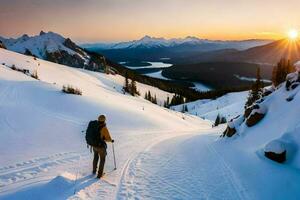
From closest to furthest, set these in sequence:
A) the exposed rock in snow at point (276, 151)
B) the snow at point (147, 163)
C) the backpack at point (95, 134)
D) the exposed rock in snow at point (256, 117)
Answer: the snow at point (147, 163) → the backpack at point (95, 134) → the exposed rock in snow at point (276, 151) → the exposed rock in snow at point (256, 117)

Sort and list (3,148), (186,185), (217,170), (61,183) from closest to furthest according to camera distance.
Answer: (61,183)
(186,185)
(217,170)
(3,148)

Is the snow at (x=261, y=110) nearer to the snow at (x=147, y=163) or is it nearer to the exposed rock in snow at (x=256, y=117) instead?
the exposed rock in snow at (x=256, y=117)

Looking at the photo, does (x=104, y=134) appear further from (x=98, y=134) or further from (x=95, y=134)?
(x=95, y=134)

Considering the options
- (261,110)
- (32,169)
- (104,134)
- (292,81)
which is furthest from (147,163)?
(292,81)

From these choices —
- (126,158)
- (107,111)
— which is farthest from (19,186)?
(107,111)

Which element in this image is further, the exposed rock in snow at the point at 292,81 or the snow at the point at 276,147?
the exposed rock in snow at the point at 292,81

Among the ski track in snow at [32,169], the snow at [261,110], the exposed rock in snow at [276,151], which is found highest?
→ the snow at [261,110]

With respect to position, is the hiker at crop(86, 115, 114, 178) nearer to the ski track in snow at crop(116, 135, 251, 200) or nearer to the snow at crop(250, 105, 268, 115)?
the ski track in snow at crop(116, 135, 251, 200)

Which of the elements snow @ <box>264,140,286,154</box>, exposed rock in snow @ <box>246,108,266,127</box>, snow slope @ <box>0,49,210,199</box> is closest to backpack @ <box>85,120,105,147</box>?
snow slope @ <box>0,49,210,199</box>

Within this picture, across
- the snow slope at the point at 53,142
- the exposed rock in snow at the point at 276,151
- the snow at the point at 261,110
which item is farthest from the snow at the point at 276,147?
the snow slope at the point at 53,142

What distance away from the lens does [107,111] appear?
94.8 ft

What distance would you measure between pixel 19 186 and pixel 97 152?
110 inches

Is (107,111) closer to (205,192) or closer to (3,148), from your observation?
(3,148)

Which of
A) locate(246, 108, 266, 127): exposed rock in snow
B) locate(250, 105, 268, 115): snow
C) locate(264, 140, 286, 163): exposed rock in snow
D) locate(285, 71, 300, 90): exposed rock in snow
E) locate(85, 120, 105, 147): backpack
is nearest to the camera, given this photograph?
locate(85, 120, 105, 147): backpack
